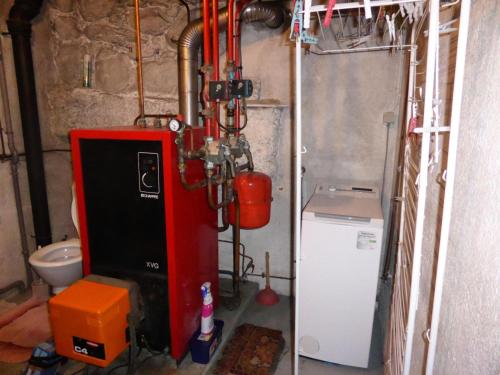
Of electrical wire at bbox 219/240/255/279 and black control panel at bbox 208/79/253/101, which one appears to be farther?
electrical wire at bbox 219/240/255/279

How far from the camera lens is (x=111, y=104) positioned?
9.24ft

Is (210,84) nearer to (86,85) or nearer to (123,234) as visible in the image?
(123,234)

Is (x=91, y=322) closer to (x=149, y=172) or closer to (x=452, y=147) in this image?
(x=149, y=172)

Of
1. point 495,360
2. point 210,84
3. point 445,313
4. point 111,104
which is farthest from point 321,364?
point 111,104

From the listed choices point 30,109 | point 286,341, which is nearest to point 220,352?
point 286,341

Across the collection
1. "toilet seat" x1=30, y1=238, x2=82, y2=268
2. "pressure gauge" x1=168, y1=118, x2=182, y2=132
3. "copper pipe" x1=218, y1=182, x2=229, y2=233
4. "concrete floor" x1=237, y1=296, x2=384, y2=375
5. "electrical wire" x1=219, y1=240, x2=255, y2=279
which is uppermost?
"pressure gauge" x1=168, y1=118, x2=182, y2=132

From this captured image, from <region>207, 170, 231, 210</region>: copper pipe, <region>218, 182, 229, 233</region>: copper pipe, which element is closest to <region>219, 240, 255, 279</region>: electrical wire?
<region>218, 182, 229, 233</region>: copper pipe

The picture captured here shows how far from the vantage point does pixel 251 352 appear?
7.16ft

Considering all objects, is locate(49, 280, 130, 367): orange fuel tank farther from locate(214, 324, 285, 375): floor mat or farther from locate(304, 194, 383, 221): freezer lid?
locate(304, 194, 383, 221): freezer lid

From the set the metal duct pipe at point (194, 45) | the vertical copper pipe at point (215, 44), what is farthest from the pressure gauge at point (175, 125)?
the metal duct pipe at point (194, 45)

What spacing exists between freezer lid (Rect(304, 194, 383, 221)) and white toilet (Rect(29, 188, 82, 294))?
5.61ft

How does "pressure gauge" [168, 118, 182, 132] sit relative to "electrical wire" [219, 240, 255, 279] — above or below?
above

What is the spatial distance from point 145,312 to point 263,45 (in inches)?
75.8

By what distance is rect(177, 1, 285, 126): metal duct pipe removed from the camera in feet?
7.23
